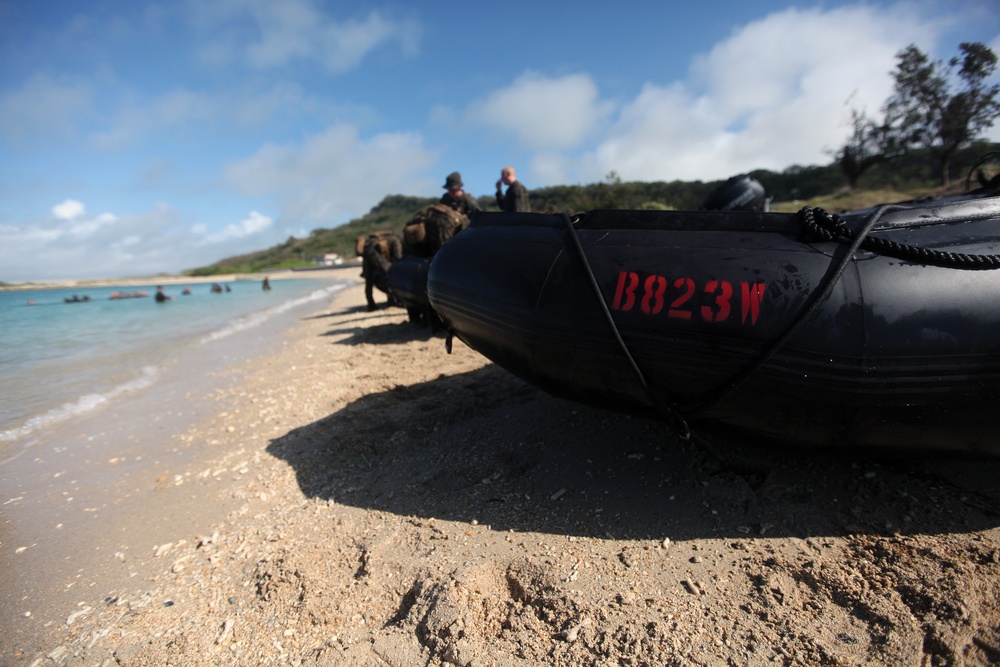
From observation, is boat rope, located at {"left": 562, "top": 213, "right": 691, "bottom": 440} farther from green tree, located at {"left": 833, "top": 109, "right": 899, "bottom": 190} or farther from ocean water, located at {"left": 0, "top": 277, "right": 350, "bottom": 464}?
green tree, located at {"left": 833, "top": 109, "right": 899, "bottom": 190}

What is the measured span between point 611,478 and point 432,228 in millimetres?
→ 5706

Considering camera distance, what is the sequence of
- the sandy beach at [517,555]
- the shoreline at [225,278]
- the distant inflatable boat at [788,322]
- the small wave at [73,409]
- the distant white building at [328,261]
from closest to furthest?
the sandy beach at [517,555] → the distant inflatable boat at [788,322] → the small wave at [73,409] → the shoreline at [225,278] → the distant white building at [328,261]

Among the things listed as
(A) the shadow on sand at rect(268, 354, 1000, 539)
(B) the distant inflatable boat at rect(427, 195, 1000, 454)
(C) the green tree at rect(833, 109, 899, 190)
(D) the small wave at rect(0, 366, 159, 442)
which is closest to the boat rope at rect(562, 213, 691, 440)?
(B) the distant inflatable boat at rect(427, 195, 1000, 454)

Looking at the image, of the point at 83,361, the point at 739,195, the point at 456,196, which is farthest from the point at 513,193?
the point at 83,361

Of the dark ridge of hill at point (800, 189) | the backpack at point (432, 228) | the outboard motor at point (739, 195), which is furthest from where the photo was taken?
the dark ridge of hill at point (800, 189)

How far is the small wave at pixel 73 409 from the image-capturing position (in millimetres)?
4824

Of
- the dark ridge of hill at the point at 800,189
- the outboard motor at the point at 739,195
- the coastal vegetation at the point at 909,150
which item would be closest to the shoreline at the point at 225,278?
the dark ridge of hill at the point at 800,189

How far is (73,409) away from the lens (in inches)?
220

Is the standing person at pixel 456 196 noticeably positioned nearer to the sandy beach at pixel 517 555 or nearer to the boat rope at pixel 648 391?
the sandy beach at pixel 517 555

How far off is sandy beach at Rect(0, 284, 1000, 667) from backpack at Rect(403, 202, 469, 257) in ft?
14.6

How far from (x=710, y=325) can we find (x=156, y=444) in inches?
178

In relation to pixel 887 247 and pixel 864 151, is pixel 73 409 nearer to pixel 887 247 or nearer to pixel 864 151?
pixel 887 247

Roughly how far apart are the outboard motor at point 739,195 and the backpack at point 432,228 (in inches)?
148

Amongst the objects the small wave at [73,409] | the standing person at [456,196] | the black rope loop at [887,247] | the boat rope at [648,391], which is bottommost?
the small wave at [73,409]
